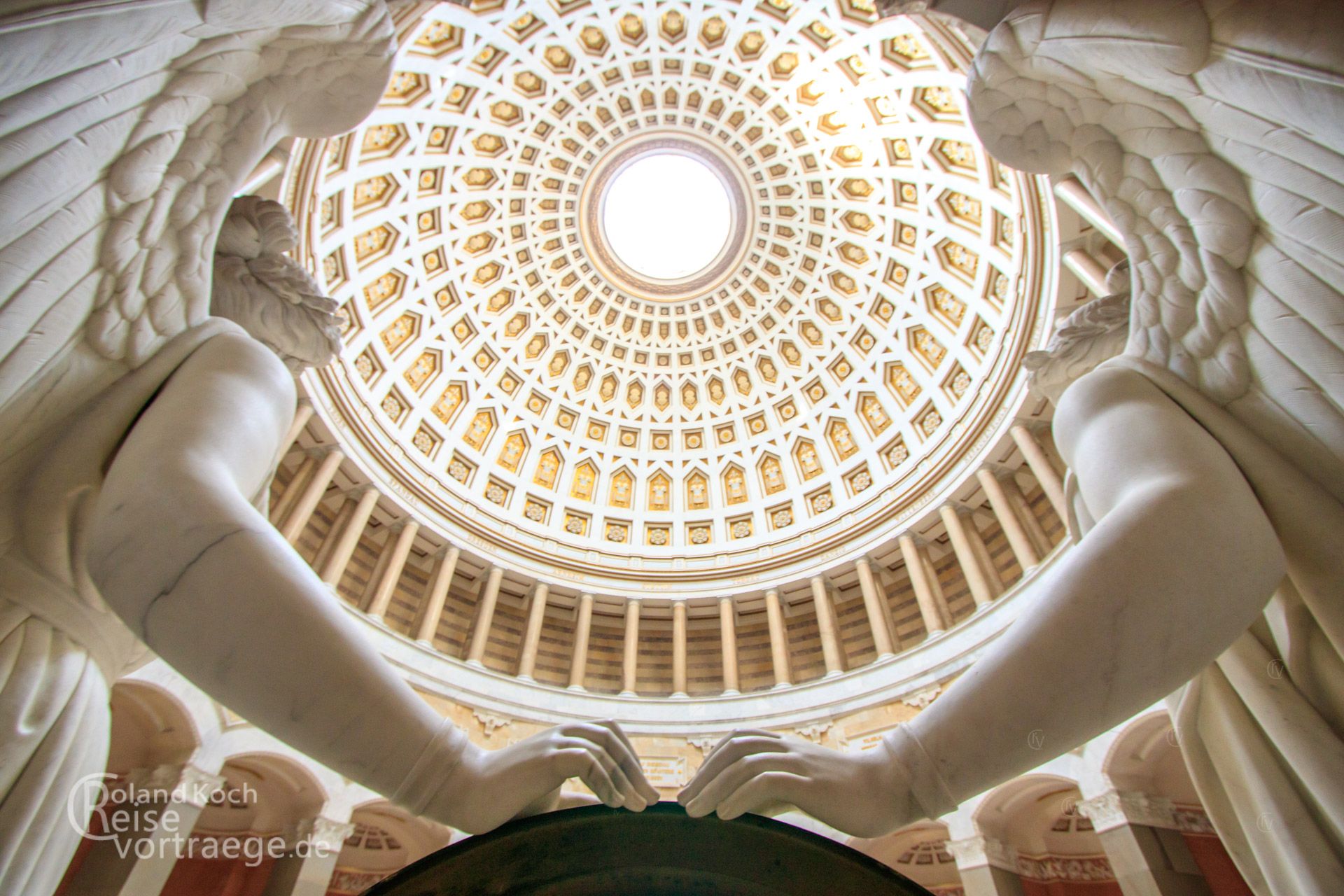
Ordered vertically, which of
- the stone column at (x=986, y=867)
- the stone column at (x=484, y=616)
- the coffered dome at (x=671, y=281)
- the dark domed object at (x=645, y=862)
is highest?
the coffered dome at (x=671, y=281)

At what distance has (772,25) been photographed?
52.8ft

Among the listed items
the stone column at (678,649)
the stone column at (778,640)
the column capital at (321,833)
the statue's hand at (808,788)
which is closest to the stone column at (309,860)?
the column capital at (321,833)

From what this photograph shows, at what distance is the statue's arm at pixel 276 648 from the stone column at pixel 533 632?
13.2 metres

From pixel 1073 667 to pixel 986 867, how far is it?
1022 cm

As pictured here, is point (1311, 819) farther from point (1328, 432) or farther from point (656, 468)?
point (656, 468)

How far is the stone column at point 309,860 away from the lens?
928 cm

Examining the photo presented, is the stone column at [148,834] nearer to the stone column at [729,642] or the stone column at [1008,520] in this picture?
the stone column at [729,642]

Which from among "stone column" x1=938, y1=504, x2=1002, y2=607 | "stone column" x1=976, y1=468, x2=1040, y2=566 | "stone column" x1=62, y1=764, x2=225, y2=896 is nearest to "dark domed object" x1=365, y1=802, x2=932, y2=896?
"stone column" x1=62, y1=764, x2=225, y2=896

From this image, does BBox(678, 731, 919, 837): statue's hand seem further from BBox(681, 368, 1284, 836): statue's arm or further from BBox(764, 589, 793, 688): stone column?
BBox(764, 589, 793, 688): stone column

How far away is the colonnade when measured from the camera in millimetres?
13195

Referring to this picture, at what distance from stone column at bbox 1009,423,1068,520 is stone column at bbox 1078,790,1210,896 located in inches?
181

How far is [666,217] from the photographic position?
23.2 metres

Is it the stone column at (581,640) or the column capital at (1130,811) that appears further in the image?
the stone column at (581,640)

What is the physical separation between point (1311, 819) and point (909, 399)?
625 inches
